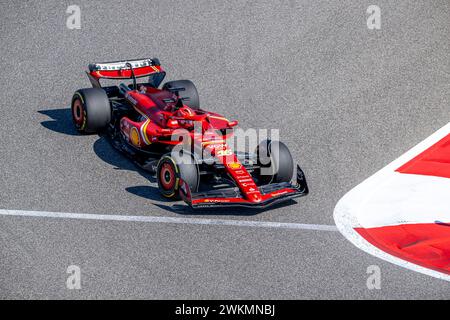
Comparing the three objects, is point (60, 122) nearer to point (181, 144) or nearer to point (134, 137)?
point (134, 137)

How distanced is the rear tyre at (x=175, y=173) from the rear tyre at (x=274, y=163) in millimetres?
1102

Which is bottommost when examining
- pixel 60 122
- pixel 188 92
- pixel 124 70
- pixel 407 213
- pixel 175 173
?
pixel 407 213

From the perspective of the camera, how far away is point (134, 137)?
1204 cm

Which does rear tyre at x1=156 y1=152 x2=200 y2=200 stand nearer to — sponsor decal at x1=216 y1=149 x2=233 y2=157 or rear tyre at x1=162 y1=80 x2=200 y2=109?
sponsor decal at x1=216 y1=149 x2=233 y2=157

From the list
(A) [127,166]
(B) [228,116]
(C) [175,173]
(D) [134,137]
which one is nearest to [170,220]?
(C) [175,173]

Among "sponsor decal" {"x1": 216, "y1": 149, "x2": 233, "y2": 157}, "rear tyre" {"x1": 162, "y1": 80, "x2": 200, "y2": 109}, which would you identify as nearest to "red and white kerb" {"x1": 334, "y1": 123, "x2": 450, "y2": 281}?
"sponsor decal" {"x1": 216, "y1": 149, "x2": 233, "y2": 157}

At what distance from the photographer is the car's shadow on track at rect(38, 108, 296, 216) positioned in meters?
10.7

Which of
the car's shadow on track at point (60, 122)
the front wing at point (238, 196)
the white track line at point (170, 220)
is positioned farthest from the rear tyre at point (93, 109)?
the front wing at point (238, 196)

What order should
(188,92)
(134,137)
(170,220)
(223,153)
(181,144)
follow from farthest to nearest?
1. (188,92)
2. (134,137)
3. (181,144)
4. (223,153)
5. (170,220)

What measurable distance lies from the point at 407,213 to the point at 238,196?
2343mm

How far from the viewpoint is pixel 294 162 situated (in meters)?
12.5

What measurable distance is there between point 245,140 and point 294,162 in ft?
3.45

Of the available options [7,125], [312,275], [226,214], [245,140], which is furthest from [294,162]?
[7,125]

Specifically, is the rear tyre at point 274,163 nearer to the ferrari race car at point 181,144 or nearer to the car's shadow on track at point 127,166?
the ferrari race car at point 181,144
